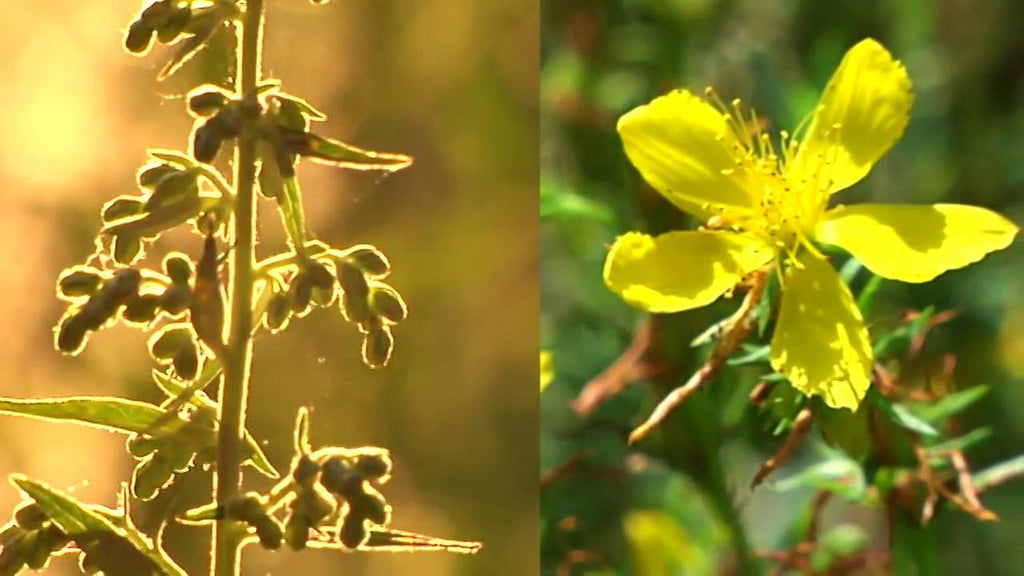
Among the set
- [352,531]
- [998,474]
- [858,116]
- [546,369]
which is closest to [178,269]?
[352,531]

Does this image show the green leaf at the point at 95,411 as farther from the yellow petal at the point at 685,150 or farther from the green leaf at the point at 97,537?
the yellow petal at the point at 685,150

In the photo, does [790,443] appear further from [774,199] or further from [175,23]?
[175,23]

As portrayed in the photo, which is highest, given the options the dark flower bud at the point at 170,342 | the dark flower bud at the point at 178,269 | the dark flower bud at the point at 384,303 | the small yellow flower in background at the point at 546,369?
the dark flower bud at the point at 178,269

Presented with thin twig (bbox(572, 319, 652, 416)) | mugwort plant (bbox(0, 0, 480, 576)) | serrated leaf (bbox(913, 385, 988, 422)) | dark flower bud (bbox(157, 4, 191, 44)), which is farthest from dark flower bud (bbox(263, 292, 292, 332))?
serrated leaf (bbox(913, 385, 988, 422))

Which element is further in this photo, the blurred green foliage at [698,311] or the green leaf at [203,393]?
the blurred green foliage at [698,311]

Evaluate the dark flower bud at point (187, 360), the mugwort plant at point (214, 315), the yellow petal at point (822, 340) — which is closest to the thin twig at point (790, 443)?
the yellow petal at point (822, 340)

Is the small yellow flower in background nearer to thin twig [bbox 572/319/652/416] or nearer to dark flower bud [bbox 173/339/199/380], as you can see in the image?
thin twig [bbox 572/319/652/416]

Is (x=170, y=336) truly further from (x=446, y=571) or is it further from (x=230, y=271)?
(x=446, y=571)
